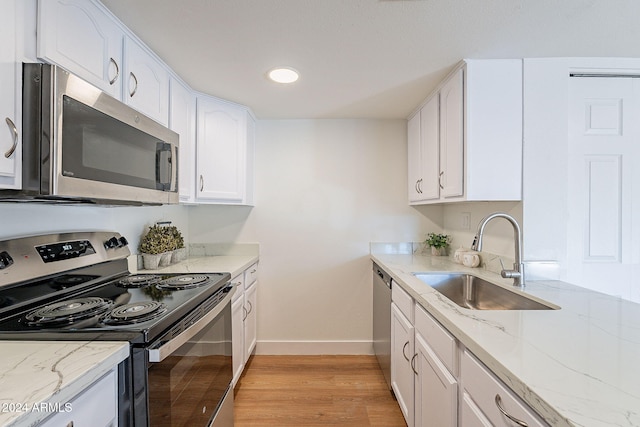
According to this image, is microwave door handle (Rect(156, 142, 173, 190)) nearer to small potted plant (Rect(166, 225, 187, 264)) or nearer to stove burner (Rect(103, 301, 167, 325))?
stove burner (Rect(103, 301, 167, 325))

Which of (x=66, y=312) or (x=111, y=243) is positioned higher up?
(x=111, y=243)

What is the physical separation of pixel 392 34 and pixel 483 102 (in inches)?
25.8

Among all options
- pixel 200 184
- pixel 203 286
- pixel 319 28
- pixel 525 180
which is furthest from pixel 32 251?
pixel 525 180

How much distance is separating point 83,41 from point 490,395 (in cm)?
180

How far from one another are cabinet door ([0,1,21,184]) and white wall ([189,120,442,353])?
1878 mm

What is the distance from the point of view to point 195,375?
1.24m

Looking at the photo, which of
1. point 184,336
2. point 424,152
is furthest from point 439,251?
point 184,336

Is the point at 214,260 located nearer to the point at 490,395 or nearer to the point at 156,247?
the point at 156,247

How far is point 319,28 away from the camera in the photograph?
1342 millimetres

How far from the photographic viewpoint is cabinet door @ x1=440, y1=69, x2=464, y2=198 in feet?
5.53

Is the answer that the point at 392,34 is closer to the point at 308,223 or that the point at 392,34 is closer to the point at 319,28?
the point at 319,28

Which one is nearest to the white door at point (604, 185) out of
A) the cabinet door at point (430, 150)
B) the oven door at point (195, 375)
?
the cabinet door at point (430, 150)

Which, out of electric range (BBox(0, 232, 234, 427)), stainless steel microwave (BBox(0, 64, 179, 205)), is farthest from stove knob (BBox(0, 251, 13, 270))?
stainless steel microwave (BBox(0, 64, 179, 205))

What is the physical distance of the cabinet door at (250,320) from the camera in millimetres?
2289
